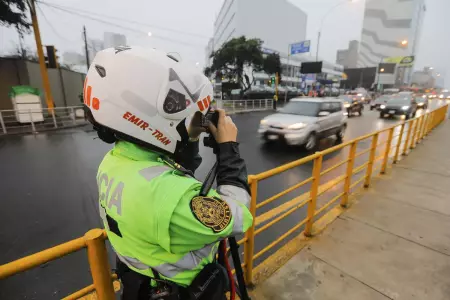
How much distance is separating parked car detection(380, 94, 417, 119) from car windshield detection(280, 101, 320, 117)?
11190 millimetres

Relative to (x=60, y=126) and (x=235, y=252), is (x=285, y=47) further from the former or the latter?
(x=235, y=252)

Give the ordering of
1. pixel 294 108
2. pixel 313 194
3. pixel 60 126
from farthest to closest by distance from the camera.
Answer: pixel 60 126, pixel 294 108, pixel 313 194

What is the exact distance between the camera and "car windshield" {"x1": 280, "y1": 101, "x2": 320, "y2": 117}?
329 inches

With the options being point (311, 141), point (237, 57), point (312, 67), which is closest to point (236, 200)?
point (311, 141)

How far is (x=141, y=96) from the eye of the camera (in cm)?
99

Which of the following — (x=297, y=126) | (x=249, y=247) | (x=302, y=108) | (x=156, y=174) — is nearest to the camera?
(x=156, y=174)

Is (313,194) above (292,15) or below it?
below

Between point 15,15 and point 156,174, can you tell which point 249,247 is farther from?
point 15,15

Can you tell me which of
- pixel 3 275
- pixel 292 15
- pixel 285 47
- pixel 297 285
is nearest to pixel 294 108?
pixel 297 285

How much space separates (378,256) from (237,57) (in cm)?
2744

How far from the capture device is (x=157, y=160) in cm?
108

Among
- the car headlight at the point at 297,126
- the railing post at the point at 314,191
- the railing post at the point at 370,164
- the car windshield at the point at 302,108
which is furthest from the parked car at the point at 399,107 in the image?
the railing post at the point at 314,191

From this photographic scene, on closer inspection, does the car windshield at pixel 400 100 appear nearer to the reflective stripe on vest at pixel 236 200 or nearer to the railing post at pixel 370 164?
the railing post at pixel 370 164

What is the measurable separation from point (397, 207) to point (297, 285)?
2570 mm
